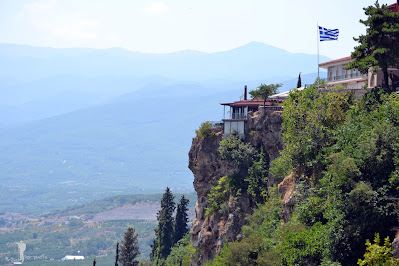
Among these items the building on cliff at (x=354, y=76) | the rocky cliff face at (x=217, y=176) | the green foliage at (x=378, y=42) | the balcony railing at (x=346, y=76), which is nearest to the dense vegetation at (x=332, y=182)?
the green foliage at (x=378, y=42)

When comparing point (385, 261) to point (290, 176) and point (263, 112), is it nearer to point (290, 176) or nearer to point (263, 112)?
point (290, 176)

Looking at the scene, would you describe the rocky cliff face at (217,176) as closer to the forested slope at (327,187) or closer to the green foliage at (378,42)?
the forested slope at (327,187)

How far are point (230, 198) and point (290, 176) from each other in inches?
538

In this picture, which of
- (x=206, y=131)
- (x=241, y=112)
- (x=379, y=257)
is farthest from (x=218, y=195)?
(x=379, y=257)

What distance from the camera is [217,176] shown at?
69.4 meters

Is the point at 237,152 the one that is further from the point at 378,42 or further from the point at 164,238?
the point at 164,238

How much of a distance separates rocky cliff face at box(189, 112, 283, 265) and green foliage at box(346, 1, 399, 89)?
11.8 meters

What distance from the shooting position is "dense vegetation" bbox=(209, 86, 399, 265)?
1470 inches

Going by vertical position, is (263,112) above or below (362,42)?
below

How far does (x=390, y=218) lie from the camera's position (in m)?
36.4

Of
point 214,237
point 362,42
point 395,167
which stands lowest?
point 214,237

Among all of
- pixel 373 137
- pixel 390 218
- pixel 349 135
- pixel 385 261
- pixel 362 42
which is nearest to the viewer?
pixel 385 261

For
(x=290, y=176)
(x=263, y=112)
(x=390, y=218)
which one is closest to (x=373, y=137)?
(x=390, y=218)

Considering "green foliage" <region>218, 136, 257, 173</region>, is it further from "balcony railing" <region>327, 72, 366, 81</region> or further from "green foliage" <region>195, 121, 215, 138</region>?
"balcony railing" <region>327, 72, 366, 81</region>
